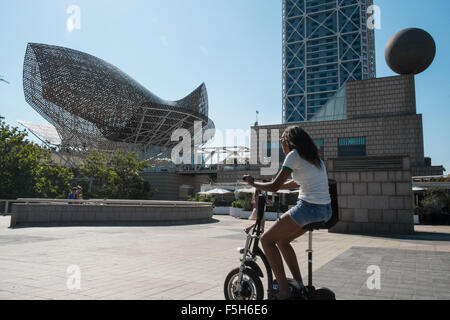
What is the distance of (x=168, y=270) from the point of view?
5.82 metres

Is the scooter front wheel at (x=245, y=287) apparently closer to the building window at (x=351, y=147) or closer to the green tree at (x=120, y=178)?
the green tree at (x=120, y=178)

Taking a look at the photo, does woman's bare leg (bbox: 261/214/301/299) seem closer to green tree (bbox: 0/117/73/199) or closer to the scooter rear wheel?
the scooter rear wheel

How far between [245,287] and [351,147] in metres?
40.4

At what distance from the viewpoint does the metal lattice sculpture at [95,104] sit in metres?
53.7

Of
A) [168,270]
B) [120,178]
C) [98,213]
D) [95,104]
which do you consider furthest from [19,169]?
[95,104]

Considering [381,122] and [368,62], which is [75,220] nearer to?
[381,122]

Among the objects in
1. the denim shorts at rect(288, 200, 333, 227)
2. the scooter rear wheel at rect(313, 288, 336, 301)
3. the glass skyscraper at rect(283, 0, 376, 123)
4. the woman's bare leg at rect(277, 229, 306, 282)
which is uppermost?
the glass skyscraper at rect(283, 0, 376, 123)

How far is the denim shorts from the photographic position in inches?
123

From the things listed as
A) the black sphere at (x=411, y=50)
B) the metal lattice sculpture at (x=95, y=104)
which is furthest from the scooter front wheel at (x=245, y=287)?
the metal lattice sculpture at (x=95, y=104)

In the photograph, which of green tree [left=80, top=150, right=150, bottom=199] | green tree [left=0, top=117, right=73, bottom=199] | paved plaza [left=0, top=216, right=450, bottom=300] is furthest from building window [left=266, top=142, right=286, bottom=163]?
paved plaza [left=0, top=216, right=450, bottom=300]

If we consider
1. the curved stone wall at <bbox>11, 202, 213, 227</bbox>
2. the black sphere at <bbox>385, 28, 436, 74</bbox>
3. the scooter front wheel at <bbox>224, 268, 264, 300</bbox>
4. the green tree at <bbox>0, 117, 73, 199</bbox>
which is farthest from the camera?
the black sphere at <bbox>385, 28, 436, 74</bbox>

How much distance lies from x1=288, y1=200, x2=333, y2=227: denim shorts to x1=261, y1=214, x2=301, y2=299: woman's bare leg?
0.06 meters

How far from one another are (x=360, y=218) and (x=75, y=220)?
12644 mm

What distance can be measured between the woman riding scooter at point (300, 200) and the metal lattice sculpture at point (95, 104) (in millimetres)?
59131
